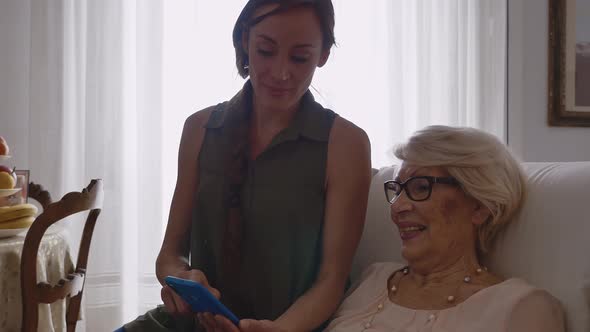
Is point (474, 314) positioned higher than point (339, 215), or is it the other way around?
point (339, 215)

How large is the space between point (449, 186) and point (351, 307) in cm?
34

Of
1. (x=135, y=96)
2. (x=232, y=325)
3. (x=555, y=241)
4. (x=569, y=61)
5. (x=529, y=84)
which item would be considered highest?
(x=569, y=61)

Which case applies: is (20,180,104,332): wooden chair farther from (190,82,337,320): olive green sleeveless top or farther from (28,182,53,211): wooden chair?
(28,182,53,211): wooden chair

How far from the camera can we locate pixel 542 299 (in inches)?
41.2

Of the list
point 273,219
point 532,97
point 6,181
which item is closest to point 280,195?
point 273,219

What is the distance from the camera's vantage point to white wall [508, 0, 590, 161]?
3357mm

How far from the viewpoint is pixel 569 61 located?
3.39m

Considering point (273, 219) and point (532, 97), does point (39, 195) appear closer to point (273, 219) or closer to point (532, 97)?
point (273, 219)

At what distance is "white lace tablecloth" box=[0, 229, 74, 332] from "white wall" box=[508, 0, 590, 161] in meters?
2.46

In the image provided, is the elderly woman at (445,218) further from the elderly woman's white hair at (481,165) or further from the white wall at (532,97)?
the white wall at (532,97)

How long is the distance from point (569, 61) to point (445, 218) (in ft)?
8.48

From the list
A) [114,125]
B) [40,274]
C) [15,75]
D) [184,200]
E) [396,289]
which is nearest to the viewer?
[396,289]

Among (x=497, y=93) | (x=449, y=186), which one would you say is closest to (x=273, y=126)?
(x=449, y=186)

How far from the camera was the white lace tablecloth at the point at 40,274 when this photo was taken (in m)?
1.54
